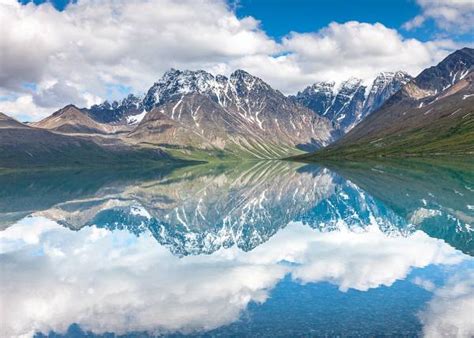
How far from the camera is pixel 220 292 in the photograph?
41500 mm

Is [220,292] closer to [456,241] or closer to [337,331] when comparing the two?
[337,331]

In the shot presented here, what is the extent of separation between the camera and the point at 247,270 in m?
49.4

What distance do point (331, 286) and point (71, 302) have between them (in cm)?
2223

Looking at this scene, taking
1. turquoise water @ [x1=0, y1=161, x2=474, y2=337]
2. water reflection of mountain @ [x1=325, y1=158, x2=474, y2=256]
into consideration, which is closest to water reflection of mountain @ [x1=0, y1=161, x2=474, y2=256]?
water reflection of mountain @ [x1=325, y1=158, x2=474, y2=256]

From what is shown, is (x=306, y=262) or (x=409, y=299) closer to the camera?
(x=409, y=299)

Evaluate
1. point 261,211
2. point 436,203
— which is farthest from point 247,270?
point 436,203

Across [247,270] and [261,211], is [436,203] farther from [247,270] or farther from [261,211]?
[247,270]

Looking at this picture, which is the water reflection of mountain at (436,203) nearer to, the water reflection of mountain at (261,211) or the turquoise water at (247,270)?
the water reflection of mountain at (261,211)

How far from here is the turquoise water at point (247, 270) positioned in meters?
33.3

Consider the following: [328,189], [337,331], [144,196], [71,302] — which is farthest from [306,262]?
[144,196]

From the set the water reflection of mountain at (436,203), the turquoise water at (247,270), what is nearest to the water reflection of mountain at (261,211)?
the water reflection of mountain at (436,203)

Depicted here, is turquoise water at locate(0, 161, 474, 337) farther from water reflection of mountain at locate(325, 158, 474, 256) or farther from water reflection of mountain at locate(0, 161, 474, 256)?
water reflection of mountain at locate(0, 161, 474, 256)

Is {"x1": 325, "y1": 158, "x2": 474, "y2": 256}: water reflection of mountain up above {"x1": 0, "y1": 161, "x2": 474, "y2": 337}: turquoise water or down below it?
above

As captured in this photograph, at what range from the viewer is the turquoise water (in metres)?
33.3
